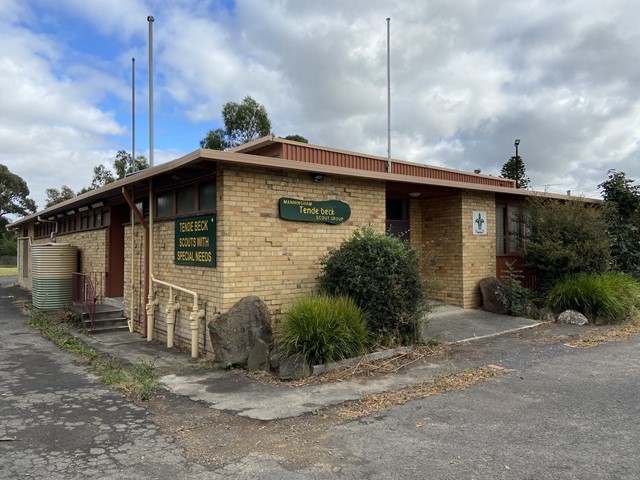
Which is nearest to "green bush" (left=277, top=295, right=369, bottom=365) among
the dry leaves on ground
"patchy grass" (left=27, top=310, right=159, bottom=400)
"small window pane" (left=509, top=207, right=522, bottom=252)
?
the dry leaves on ground

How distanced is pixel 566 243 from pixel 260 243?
7.39 metres

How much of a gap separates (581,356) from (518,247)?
5211 mm

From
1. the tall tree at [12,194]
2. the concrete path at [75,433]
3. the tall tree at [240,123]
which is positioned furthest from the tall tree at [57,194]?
the concrete path at [75,433]

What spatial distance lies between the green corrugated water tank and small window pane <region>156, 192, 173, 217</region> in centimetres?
545

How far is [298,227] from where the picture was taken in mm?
7934

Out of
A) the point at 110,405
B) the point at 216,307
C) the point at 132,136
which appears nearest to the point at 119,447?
the point at 110,405

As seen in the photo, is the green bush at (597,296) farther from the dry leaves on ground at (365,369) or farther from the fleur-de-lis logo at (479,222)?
the dry leaves on ground at (365,369)

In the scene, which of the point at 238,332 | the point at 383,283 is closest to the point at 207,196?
the point at 238,332

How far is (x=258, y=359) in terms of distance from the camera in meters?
6.55

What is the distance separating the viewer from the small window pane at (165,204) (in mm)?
8805

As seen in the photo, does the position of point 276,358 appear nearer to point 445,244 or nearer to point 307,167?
point 307,167

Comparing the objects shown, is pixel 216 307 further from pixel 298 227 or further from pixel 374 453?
pixel 374 453

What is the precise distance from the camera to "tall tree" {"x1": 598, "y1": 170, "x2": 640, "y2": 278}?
1288cm

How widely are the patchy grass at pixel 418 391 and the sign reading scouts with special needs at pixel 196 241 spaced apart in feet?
10.6
